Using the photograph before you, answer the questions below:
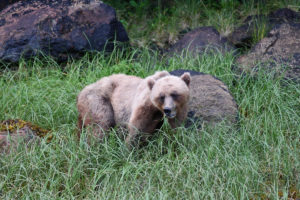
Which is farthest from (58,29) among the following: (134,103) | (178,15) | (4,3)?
(134,103)

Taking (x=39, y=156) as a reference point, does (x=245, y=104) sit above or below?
below

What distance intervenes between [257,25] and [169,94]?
11.3ft

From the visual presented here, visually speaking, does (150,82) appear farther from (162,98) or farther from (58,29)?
(58,29)

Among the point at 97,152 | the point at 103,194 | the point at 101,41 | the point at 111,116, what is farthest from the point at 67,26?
the point at 103,194

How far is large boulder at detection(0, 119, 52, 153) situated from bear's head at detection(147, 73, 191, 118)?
1.37 meters

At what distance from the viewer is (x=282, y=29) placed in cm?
694

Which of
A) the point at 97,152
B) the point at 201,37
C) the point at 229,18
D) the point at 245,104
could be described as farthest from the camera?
the point at 229,18

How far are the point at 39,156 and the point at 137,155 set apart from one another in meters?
1.08

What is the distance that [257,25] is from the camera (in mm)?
7445

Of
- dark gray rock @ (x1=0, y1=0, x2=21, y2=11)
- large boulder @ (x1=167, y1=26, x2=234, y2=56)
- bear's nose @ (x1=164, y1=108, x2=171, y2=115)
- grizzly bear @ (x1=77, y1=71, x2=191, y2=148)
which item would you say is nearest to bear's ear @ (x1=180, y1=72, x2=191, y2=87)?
grizzly bear @ (x1=77, y1=71, x2=191, y2=148)

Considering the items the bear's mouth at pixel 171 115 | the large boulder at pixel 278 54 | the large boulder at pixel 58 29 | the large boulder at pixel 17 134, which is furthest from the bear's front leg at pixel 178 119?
the large boulder at pixel 58 29

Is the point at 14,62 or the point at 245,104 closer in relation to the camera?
the point at 245,104

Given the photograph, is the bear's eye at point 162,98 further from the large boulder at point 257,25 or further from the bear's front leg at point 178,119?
the large boulder at point 257,25

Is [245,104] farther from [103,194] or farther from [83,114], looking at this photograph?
[103,194]
